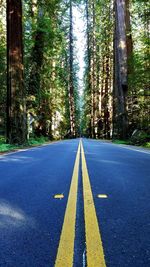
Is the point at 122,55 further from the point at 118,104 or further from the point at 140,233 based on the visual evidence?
the point at 140,233

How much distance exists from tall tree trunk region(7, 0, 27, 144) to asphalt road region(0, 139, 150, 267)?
9257 mm

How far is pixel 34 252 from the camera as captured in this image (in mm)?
2650

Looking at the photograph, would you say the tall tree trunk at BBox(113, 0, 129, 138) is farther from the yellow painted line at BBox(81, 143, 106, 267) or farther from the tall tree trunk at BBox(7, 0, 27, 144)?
the yellow painted line at BBox(81, 143, 106, 267)

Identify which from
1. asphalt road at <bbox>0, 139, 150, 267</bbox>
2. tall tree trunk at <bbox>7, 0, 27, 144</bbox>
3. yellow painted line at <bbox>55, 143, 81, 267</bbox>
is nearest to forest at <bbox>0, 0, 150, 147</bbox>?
tall tree trunk at <bbox>7, 0, 27, 144</bbox>

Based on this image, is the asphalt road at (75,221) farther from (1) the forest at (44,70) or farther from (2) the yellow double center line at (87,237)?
(1) the forest at (44,70)

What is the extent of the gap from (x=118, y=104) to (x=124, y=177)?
1759cm

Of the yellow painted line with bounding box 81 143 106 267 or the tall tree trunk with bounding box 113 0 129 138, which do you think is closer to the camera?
the yellow painted line with bounding box 81 143 106 267

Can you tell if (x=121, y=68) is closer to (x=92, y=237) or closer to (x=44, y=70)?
(x=44, y=70)

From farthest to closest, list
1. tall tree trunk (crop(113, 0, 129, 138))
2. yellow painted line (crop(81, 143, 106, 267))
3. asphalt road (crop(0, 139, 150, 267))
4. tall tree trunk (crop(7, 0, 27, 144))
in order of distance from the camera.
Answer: tall tree trunk (crop(113, 0, 129, 138)) → tall tree trunk (crop(7, 0, 27, 144)) → asphalt road (crop(0, 139, 150, 267)) → yellow painted line (crop(81, 143, 106, 267))

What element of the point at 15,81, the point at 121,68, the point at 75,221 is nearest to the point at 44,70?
the point at 121,68

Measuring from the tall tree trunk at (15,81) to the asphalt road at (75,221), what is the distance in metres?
9.26

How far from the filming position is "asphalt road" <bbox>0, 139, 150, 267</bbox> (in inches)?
100

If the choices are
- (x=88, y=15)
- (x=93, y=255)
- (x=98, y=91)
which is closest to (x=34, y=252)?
(x=93, y=255)

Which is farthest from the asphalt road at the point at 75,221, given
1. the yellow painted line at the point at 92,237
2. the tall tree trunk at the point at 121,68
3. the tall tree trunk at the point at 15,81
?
the tall tree trunk at the point at 121,68
